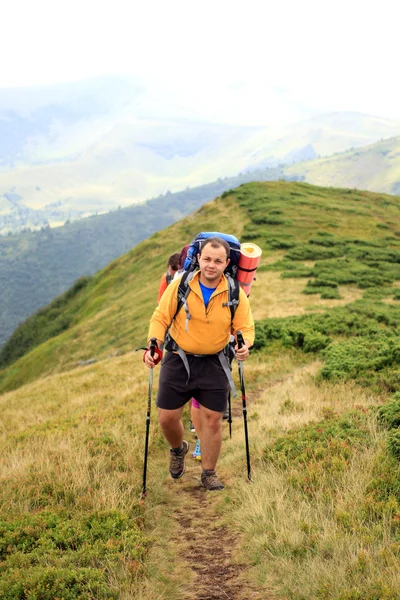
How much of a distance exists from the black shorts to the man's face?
101 centimetres

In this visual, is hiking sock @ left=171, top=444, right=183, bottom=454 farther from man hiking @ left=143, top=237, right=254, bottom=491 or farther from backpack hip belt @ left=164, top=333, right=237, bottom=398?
backpack hip belt @ left=164, top=333, right=237, bottom=398

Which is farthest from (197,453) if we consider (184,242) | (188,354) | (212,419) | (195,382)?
(184,242)

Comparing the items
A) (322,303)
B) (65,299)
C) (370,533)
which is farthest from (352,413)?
(65,299)

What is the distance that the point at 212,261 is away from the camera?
5.41m

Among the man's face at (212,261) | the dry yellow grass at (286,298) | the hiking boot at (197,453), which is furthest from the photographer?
the dry yellow grass at (286,298)

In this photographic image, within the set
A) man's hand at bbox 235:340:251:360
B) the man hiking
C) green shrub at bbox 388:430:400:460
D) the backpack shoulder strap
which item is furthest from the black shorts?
green shrub at bbox 388:430:400:460

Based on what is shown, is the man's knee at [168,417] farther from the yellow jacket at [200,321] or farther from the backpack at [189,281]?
the backpack at [189,281]

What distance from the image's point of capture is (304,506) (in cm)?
472

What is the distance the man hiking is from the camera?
5.52 meters

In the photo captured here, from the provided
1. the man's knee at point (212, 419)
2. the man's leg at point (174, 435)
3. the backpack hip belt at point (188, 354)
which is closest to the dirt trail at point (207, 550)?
the man's leg at point (174, 435)

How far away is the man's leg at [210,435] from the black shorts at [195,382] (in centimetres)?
10

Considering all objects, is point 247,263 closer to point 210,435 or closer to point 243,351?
point 243,351

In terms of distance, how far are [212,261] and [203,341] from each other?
922 mm

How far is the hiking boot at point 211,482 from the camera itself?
19.7ft
